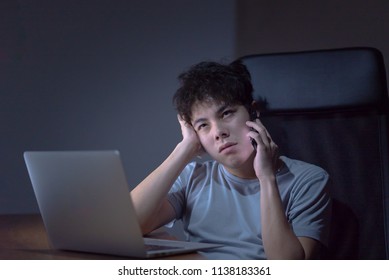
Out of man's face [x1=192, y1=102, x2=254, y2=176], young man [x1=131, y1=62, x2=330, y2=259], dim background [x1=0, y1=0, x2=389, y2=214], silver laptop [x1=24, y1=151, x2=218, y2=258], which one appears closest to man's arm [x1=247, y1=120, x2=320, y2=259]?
young man [x1=131, y1=62, x2=330, y2=259]

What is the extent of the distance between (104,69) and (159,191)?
0.55 meters

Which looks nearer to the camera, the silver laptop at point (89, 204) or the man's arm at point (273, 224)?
the silver laptop at point (89, 204)

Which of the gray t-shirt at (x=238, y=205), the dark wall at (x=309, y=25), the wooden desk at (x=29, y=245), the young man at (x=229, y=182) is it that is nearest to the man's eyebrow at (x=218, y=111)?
the young man at (x=229, y=182)

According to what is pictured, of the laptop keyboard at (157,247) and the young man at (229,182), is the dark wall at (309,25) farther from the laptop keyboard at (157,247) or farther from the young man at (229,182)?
the laptop keyboard at (157,247)

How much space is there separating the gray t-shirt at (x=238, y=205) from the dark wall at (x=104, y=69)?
0.25 metres

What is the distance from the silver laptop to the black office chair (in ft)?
1.74

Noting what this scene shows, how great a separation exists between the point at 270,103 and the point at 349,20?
39cm

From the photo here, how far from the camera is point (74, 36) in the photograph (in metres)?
2.00

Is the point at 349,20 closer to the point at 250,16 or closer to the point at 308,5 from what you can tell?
the point at 308,5

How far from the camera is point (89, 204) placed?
125 centimetres

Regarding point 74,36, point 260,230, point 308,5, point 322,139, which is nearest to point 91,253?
point 260,230

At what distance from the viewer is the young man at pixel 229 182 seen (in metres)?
1.59

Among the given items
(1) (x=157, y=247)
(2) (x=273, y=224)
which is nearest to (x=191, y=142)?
(2) (x=273, y=224)

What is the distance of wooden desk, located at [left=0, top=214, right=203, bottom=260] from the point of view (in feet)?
4.25
